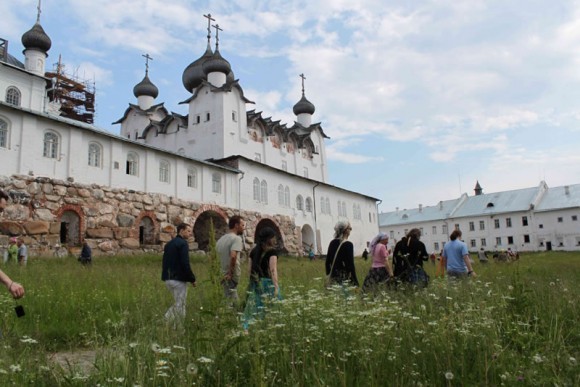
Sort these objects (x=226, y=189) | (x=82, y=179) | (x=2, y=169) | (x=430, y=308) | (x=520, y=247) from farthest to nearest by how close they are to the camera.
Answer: (x=520, y=247)
(x=226, y=189)
(x=82, y=179)
(x=2, y=169)
(x=430, y=308)

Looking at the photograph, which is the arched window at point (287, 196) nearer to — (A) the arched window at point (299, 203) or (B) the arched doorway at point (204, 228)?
(A) the arched window at point (299, 203)

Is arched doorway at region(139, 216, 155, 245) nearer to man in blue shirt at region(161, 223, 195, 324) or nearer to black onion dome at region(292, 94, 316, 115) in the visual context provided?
man in blue shirt at region(161, 223, 195, 324)

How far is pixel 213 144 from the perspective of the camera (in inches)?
1316

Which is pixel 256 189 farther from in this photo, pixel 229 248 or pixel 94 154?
Answer: pixel 229 248

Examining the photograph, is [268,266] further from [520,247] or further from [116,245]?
[520,247]

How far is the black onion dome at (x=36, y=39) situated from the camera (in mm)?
29406

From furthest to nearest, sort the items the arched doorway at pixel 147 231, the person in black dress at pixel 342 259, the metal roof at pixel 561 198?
the metal roof at pixel 561 198
the arched doorway at pixel 147 231
the person in black dress at pixel 342 259

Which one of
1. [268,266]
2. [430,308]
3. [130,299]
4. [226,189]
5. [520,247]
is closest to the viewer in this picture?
[430,308]

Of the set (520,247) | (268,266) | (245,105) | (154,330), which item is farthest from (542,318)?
(520,247)

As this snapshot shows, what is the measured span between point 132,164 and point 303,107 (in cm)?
2493

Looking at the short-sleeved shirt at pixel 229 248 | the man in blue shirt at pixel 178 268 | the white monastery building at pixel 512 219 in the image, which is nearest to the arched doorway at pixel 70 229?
the man in blue shirt at pixel 178 268

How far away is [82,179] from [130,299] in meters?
15.1

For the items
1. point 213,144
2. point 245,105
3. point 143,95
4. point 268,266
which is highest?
point 143,95

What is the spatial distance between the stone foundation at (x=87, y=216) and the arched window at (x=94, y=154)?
129 cm
